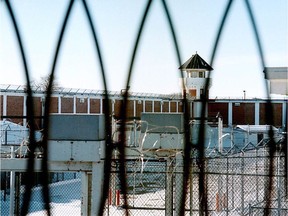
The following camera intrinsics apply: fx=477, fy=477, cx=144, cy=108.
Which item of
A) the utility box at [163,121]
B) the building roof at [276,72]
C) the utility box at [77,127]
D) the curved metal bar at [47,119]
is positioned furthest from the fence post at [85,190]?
the building roof at [276,72]

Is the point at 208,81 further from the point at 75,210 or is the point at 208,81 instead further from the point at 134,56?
the point at 75,210

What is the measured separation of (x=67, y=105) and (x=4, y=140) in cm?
265

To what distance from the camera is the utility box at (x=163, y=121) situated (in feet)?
11.5

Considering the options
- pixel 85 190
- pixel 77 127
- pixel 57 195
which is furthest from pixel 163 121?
pixel 57 195

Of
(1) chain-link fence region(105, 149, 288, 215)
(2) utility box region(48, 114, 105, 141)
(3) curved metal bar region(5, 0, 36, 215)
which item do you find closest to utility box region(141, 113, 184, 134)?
(1) chain-link fence region(105, 149, 288, 215)

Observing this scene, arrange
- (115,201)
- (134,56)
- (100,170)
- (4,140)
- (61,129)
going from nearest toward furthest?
(134,56), (61,129), (100,170), (115,201), (4,140)

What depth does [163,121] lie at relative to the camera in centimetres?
367

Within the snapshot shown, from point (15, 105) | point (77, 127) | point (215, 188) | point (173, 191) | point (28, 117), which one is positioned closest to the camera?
point (28, 117)

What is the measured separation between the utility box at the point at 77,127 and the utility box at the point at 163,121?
90 centimetres

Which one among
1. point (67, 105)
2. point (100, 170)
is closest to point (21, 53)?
point (100, 170)

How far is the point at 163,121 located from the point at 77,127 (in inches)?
49.3

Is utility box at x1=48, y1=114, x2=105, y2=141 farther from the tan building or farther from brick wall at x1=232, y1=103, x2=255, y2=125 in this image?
brick wall at x1=232, y1=103, x2=255, y2=125

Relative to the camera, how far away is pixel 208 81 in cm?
114

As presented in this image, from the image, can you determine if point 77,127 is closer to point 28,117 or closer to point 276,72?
point 28,117
